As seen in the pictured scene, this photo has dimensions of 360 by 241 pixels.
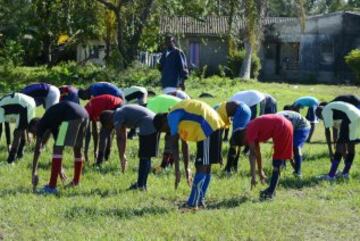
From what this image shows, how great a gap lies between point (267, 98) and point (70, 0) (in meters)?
17.3

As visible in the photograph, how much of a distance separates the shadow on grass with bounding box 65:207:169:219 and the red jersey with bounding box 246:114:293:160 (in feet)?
5.53

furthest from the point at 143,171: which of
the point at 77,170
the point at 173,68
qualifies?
the point at 173,68

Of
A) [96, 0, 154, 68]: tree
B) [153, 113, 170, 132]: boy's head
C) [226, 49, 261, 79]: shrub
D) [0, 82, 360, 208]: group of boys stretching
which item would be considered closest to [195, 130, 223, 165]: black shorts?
[0, 82, 360, 208]: group of boys stretching

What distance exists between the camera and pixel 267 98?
46.0 ft

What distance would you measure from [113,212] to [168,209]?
2.49ft

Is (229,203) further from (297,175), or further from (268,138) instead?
(297,175)

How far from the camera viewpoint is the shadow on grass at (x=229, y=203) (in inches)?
374

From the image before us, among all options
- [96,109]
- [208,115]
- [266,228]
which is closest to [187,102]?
[208,115]

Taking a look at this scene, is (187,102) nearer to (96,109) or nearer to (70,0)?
(96,109)

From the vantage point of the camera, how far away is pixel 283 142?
984 cm

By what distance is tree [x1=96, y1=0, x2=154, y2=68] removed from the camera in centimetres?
2966

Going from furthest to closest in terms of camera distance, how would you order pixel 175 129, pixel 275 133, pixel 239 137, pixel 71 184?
pixel 71 184, pixel 239 137, pixel 275 133, pixel 175 129

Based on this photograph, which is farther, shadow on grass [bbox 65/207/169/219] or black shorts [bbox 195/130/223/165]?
black shorts [bbox 195/130/223/165]

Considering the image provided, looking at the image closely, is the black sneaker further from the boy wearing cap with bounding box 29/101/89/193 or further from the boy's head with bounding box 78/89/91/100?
the boy's head with bounding box 78/89/91/100
